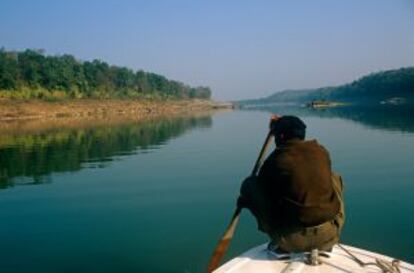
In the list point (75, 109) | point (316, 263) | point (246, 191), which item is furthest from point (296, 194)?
point (75, 109)

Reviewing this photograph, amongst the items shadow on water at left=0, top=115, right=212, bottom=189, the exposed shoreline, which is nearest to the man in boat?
shadow on water at left=0, top=115, right=212, bottom=189

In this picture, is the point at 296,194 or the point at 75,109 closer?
the point at 296,194

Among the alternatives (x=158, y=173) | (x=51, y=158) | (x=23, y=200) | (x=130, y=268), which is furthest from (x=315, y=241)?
(x=51, y=158)

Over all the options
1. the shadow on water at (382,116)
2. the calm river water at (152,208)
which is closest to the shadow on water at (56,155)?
the calm river water at (152,208)

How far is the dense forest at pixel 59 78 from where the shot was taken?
373 feet

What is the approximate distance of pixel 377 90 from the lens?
628 ft

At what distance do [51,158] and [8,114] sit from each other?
70.7m

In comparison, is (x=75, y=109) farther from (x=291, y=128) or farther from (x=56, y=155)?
(x=291, y=128)

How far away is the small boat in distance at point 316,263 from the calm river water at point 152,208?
3.92 m

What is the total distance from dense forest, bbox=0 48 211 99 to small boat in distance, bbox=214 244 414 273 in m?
112

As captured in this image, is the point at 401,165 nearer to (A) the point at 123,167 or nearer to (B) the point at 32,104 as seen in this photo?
Answer: (A) the point at 123,167

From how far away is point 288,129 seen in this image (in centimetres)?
583

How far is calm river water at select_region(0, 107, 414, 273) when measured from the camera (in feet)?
A: 35.2

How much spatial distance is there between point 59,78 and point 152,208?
121774 mm
